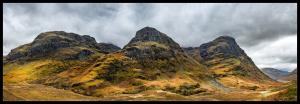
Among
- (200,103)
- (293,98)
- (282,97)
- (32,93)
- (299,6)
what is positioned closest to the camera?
(299,6)

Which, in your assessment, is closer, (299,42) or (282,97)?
(299,42)

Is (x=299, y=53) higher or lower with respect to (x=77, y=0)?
lower

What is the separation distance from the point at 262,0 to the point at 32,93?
103 meters

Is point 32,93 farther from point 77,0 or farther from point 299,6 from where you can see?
point 299,6

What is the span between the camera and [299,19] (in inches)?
1758

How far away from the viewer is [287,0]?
1802 inches

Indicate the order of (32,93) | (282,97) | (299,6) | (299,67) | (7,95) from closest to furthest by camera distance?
(299,6) → (299,67) → (7,95) → (282,97) → (32,93)

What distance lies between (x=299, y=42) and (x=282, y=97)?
70.4m

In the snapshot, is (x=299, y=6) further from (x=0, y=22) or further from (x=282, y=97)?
(x=282, y=97)

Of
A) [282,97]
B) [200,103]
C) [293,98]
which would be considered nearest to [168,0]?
[200,103]

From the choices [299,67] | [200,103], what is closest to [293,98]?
[200,103]

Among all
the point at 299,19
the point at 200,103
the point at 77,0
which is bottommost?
the point at 200,103

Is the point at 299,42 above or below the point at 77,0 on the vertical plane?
below

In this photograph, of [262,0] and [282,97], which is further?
[282,97]
